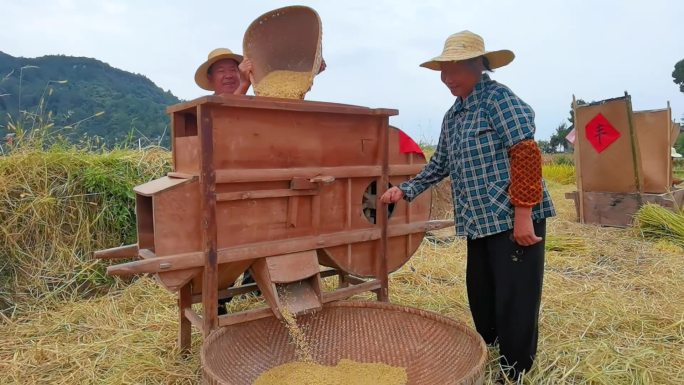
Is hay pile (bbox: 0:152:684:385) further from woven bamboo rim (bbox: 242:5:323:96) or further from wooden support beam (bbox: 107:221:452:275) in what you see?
woven bamboo rim (bbox: 242:5:323:96)

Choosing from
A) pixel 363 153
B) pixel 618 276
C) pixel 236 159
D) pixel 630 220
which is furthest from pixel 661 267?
pixel 236 159

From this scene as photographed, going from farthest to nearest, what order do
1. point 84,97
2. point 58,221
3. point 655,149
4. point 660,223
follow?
point 84,97, point 655,149, point 660,223, point 58,221

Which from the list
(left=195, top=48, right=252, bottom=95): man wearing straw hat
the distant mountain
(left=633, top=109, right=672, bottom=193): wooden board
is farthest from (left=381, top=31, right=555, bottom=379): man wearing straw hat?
(left=633, top=109, right=672, bottom=193): wooden board

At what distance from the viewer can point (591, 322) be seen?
3436 mm

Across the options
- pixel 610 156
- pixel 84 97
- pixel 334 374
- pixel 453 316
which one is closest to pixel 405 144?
pixel 453 316

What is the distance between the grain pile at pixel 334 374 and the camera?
2494 mm

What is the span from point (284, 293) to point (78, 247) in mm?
2676

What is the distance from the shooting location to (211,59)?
12.0 feet

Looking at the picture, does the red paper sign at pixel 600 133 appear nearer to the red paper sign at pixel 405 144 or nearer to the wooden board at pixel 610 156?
the wooden board at pixel 610 156

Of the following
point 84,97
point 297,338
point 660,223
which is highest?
point 84,97

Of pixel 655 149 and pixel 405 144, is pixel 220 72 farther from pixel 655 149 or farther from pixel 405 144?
pixel 655 149

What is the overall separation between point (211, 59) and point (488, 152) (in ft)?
7.26

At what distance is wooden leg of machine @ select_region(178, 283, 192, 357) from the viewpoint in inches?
114

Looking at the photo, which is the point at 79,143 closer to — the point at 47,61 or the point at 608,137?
the point at 608,137
